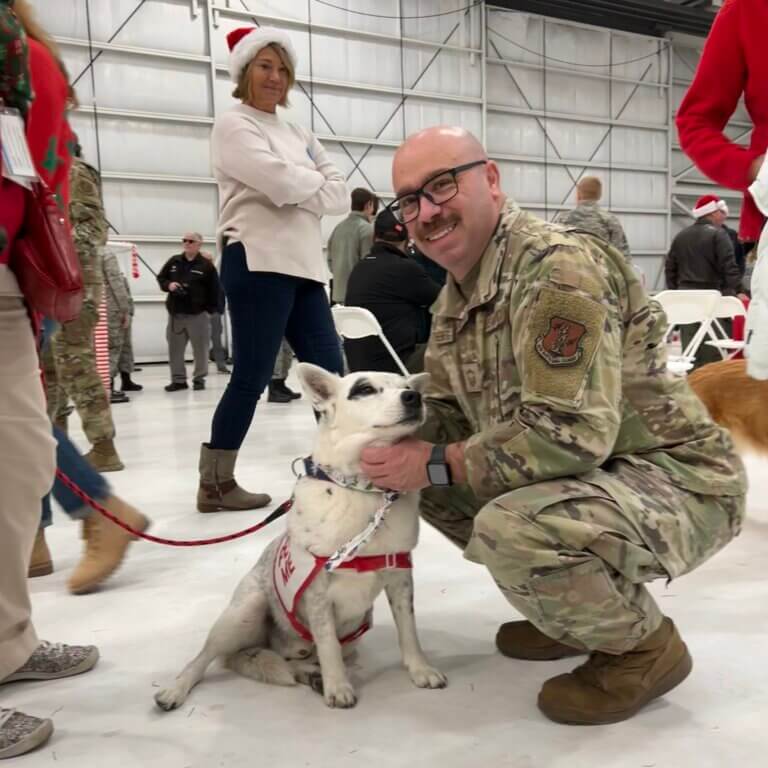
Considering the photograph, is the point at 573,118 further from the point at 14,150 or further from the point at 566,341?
the point at 14,150

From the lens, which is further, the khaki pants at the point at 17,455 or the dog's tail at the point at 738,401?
the dog's tail at the point at 738,401

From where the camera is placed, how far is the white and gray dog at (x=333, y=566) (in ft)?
5.46

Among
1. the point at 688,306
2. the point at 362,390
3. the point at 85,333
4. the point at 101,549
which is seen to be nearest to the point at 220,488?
the point at 101,549

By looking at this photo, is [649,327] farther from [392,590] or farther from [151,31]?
[151,31]

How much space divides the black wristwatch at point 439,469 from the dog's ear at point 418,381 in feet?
0.78

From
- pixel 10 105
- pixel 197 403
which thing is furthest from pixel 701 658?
pixel 197 403

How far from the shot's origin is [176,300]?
809 cm

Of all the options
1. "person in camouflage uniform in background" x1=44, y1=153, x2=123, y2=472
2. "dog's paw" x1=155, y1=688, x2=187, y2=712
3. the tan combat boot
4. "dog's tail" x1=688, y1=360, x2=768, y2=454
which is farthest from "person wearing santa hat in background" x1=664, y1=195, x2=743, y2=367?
Answer: "dog's paw" x1=155, y1=688, x2=187, y2=712

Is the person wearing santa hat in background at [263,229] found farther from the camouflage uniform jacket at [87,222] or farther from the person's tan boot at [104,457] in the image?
the person's tan boot at [104,457]

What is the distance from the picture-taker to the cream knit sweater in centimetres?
290

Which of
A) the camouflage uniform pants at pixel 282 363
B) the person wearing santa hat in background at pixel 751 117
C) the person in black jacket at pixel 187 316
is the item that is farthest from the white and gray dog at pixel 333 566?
the person in black jacket at pixel 187 316

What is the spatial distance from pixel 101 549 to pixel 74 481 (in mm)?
255

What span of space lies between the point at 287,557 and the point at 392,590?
26cm

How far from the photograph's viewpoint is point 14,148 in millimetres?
1316
